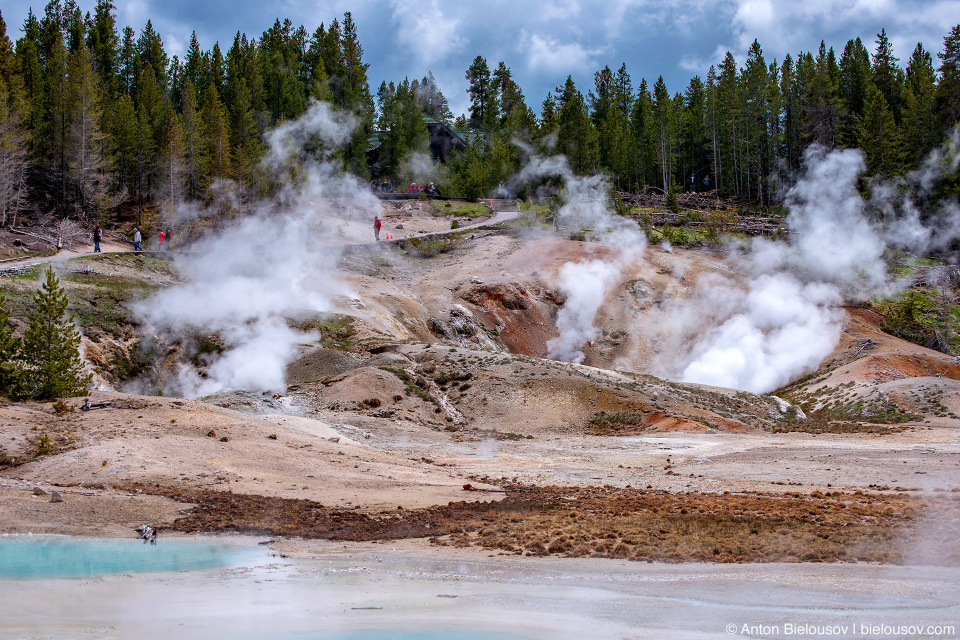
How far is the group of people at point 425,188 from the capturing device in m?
73.6

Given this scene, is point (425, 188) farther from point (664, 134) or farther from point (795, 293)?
point (795, 293)

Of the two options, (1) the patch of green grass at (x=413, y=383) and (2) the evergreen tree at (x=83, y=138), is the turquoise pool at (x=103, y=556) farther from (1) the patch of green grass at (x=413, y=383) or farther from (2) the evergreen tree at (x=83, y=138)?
(2) the evergreen tree at (x=83, y=138)

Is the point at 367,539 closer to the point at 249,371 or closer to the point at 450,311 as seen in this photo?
the point at 249,371

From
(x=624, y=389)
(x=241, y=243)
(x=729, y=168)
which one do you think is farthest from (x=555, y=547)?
(x=729, y=168)

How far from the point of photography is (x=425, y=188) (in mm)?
75312

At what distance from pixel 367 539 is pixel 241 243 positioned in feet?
111

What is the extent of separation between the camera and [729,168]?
3307 inches

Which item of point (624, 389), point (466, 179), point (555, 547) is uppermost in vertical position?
point (466, 179)

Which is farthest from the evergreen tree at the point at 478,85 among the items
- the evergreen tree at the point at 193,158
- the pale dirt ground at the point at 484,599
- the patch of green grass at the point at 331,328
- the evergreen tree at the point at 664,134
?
the pale dirt ground at the point at 484,599

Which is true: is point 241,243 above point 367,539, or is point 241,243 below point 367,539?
above

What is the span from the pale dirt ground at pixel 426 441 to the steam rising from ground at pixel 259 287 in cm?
256

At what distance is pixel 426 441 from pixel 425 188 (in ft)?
181

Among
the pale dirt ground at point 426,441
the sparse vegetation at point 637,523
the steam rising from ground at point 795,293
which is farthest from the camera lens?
the steam rising from ground at point 795,293

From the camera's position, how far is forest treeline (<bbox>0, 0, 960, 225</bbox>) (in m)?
54.8
